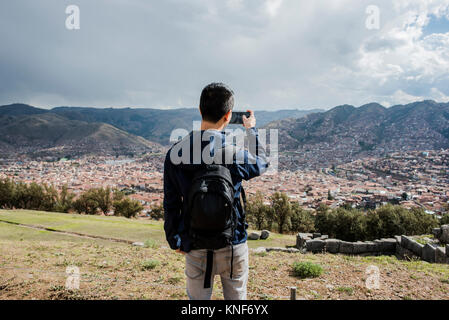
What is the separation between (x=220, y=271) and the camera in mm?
2113

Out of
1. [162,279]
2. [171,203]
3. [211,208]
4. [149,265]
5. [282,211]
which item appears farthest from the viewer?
[282,211]

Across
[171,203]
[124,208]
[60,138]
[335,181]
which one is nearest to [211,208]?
[171,203]

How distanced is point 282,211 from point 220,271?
70.6ft

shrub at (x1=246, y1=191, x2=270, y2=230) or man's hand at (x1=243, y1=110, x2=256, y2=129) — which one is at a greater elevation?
man's hand at (x1=243, y1=110, x2=256, y2=129)

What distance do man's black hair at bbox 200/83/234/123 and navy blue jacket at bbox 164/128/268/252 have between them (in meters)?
0.15

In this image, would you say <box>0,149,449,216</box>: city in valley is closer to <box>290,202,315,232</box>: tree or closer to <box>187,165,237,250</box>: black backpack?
<box>290,202,315,232</box>: tree

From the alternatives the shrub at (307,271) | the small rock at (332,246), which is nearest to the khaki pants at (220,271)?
the shrub at (307,271)

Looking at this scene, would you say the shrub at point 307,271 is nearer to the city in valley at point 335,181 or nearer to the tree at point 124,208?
the tree at point 124,208

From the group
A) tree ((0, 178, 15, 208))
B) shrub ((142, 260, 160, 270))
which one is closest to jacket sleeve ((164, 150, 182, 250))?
shrub ((142, 260, 160, 270))

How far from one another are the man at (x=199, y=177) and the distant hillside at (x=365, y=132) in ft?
396

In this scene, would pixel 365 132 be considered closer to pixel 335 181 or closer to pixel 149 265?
pixel 335 181

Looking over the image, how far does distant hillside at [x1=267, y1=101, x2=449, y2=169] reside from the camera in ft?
389

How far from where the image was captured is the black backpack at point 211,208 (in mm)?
1852

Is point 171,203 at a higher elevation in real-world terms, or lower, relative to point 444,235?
higher
